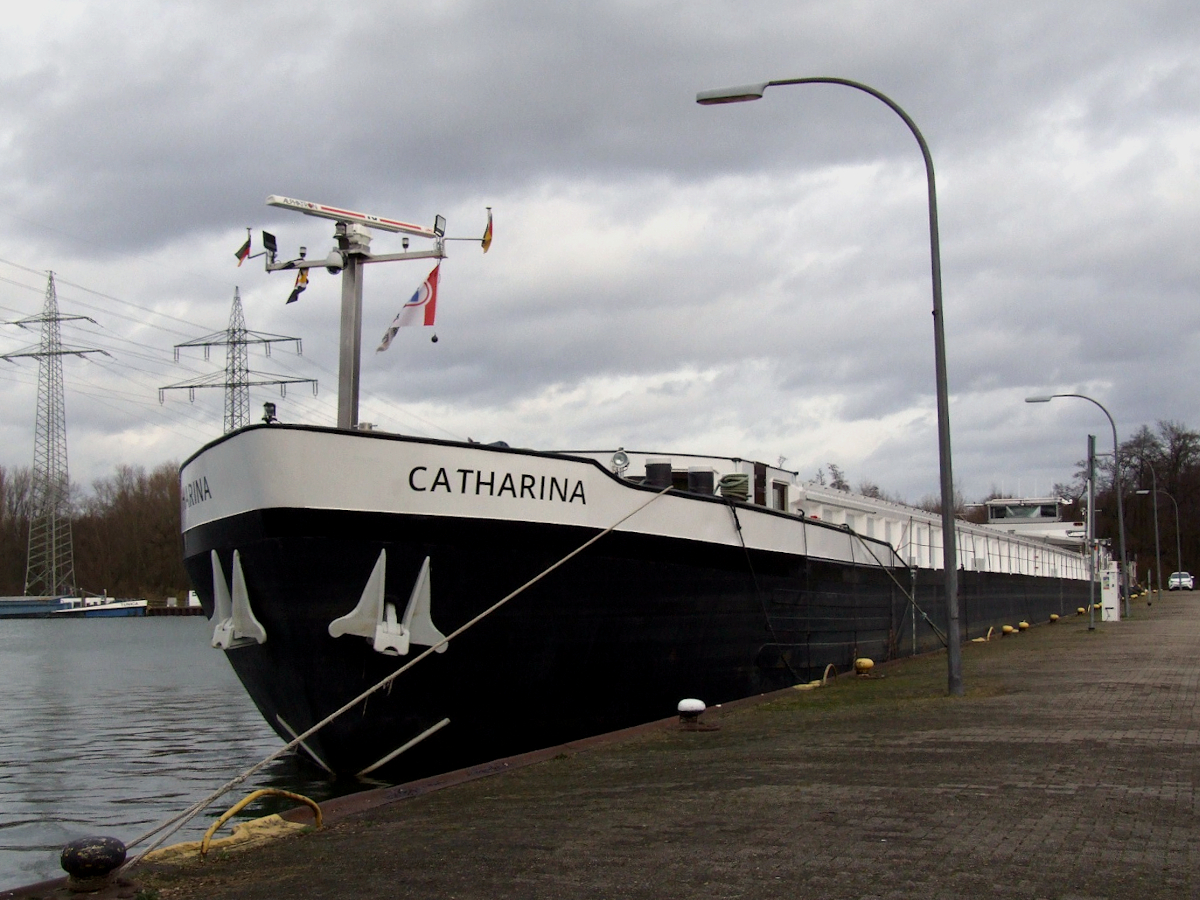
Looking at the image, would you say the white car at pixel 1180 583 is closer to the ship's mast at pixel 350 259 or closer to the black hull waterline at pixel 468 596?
the black hull waterline at pixel 468 596

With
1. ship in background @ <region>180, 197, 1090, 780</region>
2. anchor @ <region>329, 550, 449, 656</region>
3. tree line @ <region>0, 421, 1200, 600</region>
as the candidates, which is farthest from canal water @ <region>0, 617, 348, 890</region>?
tree line @ <region>0, 421, 1200, 600</region>

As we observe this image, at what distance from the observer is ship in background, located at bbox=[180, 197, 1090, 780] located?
30.7 ft

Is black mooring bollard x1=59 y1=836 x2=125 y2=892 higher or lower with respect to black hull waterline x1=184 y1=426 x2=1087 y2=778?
lower

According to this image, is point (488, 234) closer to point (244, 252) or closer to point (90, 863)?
point (244, 252)

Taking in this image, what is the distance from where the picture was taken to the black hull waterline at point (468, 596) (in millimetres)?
9367

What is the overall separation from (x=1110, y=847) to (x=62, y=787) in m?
11.0

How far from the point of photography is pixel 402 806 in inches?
288

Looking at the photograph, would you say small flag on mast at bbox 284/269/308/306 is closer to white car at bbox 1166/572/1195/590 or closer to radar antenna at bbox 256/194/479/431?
radar antenna at bbox 256/194/479/431

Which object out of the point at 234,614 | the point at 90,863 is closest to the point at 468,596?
the point at 234,614

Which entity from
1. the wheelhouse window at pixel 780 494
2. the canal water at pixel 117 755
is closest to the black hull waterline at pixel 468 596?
the canal water at pixel 117 755

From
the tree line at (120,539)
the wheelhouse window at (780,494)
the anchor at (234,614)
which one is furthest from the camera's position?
the tree line at (120,539)

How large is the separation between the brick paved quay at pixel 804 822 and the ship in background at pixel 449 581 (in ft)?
4.40

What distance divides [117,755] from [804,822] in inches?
458

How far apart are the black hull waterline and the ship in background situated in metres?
0.02
